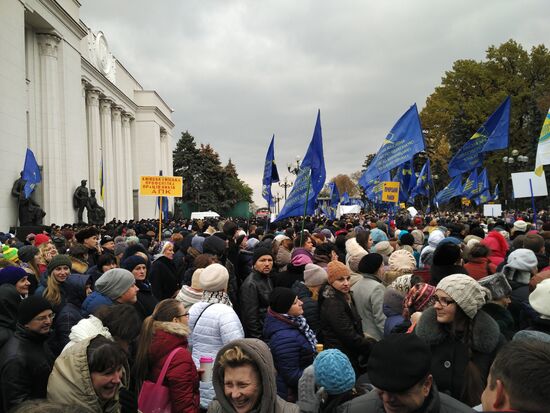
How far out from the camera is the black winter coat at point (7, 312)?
3412 mm

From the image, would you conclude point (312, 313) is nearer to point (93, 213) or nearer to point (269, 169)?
point (269, 169)

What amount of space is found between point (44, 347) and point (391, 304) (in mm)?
2887

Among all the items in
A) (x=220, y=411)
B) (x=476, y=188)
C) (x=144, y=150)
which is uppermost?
(x=144, y=150)

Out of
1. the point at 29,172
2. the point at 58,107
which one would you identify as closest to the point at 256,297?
the point at 29,172

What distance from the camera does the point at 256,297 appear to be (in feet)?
18.0

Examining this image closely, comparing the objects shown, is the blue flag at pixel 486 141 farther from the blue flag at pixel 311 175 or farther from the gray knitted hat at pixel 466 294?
the gray knitted hat at pixel 466 294

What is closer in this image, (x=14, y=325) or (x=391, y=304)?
(x=14, y=325)

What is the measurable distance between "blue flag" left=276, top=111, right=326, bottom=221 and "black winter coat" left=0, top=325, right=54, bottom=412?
18.1 ft

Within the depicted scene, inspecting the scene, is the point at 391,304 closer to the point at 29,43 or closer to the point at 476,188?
the point at 476,188

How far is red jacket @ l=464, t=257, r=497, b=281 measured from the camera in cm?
574

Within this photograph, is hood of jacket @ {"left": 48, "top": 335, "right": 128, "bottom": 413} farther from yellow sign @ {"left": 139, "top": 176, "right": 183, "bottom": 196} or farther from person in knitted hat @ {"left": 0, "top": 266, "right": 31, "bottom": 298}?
yellow sign @ {"left": 139, "top": 176, "right": 183, "bottom": 196}

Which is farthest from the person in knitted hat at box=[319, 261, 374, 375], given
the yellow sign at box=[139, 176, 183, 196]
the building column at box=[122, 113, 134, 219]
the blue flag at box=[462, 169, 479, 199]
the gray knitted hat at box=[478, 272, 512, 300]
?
the building column at box=[122, 113, 134, 219]

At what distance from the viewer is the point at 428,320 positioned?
9.87 feet

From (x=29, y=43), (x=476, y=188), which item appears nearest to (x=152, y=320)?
(x=476, y=188)
